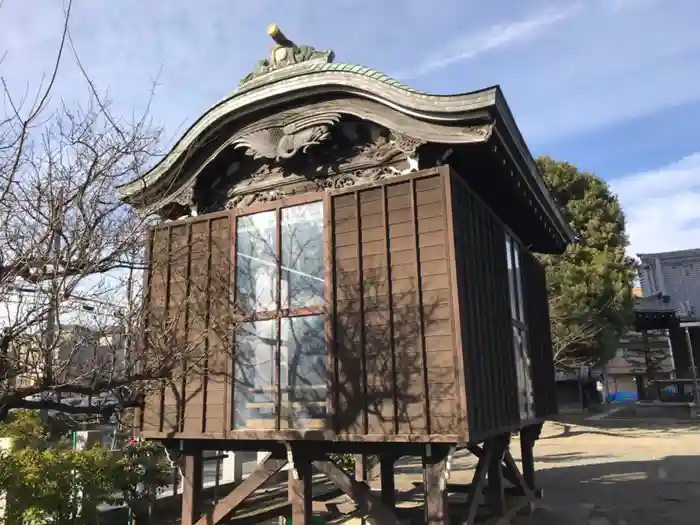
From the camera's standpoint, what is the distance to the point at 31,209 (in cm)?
527

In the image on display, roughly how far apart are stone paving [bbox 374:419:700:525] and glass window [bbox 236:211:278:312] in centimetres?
635

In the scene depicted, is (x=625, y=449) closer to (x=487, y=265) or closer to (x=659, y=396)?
(x=487, y=265)

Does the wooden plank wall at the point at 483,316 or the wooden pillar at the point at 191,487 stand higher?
the wooden plank wall at the point at 483,316

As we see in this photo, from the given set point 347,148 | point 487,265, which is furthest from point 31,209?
point 487,265

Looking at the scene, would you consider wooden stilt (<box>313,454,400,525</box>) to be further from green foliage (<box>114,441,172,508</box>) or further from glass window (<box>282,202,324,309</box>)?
green foliage (<box>114,441,172,508</box>)

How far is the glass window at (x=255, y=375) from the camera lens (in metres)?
6.51

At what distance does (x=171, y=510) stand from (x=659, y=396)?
33.9m

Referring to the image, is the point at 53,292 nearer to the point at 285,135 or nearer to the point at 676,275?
the point at 285,135

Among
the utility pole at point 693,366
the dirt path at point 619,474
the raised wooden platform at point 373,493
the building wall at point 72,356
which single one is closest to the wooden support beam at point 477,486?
the raised wooden platform at point 373,493

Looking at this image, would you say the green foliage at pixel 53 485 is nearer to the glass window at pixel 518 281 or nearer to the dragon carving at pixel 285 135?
the dragon carving at pixel 285 135

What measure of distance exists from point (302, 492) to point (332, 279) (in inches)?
100

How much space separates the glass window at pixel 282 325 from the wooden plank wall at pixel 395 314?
31cm

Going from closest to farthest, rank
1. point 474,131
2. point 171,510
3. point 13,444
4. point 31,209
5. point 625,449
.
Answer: point 31,209 < point 474,131 < point 13,444 < point 171,510 < point 625,449

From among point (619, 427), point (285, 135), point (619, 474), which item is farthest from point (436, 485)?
point (619, 427)
